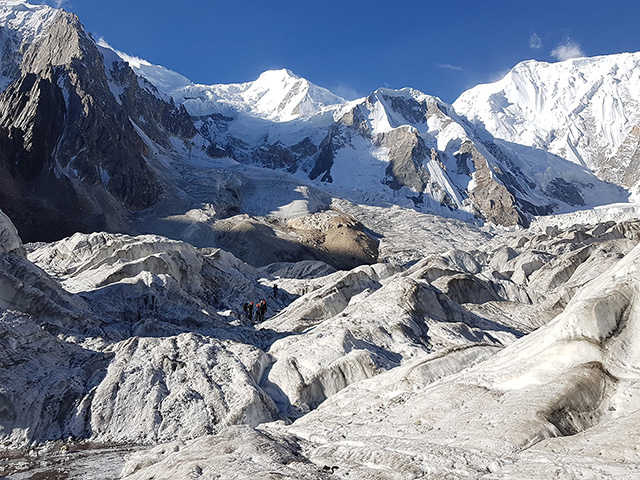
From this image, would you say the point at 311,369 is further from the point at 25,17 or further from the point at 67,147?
the point at 25,17

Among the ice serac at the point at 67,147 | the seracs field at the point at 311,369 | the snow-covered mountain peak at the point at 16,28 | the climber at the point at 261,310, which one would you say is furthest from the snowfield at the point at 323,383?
the snow-covered mountain peak at the point at 16,28

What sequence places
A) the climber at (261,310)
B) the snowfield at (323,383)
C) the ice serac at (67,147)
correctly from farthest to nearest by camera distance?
the ice serac at (67,147) < the climber at (261,310) < the snowfield at (323,383)

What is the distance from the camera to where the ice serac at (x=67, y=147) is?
86.4 m

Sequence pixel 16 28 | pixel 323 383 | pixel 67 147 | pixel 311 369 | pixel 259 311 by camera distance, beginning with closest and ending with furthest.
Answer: pixel 323 383
pixel 311 369
pixel 259 311
pixel 67 147
pixel 16 28

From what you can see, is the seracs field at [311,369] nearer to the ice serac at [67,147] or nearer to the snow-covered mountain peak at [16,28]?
the ice serac at [67,147]

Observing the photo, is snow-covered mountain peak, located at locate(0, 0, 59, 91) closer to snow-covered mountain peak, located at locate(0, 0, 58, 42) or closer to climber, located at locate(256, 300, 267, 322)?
snow-covered mountain peak, located at locate(0, 0, 58, 42)

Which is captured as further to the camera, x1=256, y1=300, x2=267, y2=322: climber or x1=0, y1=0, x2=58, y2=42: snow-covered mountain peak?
x1=0, y1=0, x2=58, y2=42: snow-covered mountain peak

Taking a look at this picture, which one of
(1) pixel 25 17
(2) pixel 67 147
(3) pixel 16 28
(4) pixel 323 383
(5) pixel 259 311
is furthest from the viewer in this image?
→ (1) pixel 25 17

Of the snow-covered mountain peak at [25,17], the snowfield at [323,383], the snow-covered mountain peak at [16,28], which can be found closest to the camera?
the snowfield at [323,383]

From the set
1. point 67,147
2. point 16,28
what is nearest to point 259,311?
point 67,147

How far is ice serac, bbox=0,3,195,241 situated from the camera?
86431mm

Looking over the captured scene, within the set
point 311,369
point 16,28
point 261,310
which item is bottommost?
point 311,369

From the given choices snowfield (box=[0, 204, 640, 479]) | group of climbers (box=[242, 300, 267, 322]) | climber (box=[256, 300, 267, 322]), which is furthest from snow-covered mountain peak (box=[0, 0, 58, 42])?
climber (box=[256, 300, 267, 322])

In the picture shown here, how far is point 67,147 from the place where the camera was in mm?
101188
